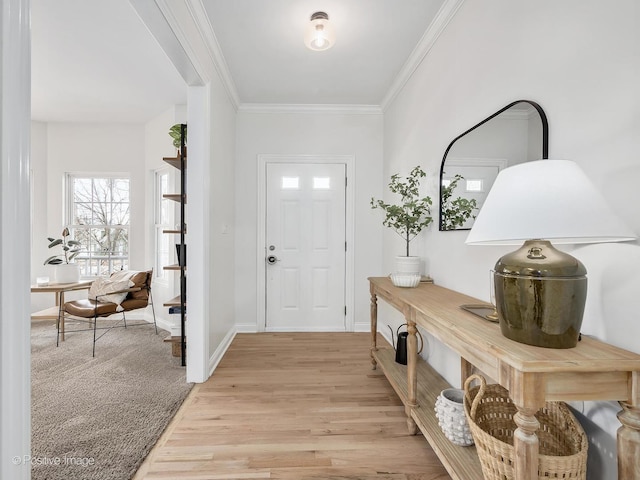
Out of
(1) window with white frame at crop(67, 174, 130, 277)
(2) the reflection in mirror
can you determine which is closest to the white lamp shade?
(2) the reflection in mirror

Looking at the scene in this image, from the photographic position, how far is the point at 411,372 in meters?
1.76

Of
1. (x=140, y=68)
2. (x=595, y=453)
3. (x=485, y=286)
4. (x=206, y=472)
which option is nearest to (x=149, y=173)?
(x=140, y=68)

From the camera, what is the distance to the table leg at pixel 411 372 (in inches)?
68.7

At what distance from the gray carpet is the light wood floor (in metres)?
0.15

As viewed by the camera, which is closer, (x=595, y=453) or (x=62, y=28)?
(x=595, y=453)

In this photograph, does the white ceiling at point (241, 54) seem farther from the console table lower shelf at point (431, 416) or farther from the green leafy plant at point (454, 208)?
the console table lower shelf at point (431, 416)

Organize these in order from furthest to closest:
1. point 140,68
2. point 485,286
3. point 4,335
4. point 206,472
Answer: point 140,68 → point 485,286 → point 206,472 → point 4,335

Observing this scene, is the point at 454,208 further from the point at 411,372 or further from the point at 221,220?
the point at 221,220

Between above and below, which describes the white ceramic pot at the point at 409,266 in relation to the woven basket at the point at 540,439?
above

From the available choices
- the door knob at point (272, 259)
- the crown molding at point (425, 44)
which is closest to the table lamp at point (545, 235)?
the crown molding at point (425, 44)

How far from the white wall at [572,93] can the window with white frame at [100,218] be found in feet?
14.1

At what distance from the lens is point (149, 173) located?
164 inches

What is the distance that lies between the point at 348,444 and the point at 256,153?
301cm

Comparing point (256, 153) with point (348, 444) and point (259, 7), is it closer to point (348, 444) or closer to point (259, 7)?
point (259, 7)
